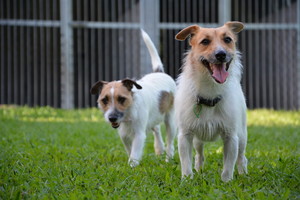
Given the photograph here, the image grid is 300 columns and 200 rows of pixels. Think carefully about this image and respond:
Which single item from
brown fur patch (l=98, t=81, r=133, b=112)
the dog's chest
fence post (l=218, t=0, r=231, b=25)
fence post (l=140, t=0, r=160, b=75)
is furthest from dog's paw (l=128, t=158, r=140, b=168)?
fence post (l=218, t=0, r=231, b=25)

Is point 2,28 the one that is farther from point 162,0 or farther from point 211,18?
point 211,18

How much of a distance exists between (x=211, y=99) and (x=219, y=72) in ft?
0.97

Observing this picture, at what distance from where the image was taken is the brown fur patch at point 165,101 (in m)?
7.16

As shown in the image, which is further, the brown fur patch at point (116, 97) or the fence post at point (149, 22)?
the fence post at point (149, 22)

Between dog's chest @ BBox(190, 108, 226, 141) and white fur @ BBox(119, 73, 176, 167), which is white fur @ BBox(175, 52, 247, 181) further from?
white fur @ BBox(119, 73, 176, 167)

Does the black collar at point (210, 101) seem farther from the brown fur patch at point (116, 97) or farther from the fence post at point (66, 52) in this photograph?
the fence post at point (66, 52)

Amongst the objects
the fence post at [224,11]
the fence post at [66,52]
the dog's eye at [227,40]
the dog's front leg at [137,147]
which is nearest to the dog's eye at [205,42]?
the dog's eye at [227,40]

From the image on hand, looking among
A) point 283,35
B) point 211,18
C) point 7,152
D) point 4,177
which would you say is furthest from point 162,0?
point 4,177

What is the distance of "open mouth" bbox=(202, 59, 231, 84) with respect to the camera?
4516 mm

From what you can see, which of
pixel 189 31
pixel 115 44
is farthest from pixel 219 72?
pixel 115 44

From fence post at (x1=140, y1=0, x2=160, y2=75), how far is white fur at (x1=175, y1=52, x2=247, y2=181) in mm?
9604

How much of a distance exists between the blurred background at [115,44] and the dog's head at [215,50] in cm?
974

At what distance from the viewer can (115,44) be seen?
575 inches

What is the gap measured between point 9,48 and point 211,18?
6.34 metres
